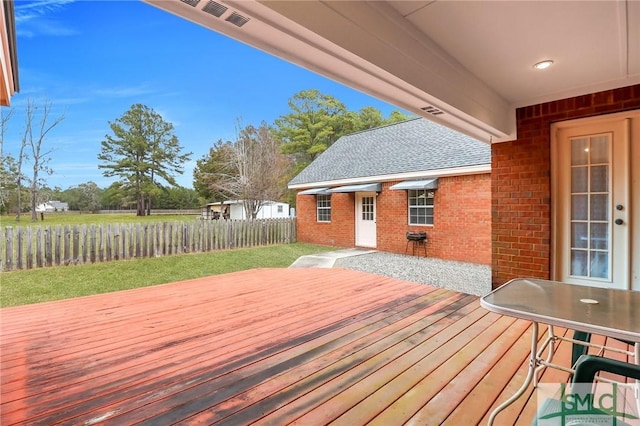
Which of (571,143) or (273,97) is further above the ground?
(273,97)

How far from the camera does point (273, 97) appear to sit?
19125 mm

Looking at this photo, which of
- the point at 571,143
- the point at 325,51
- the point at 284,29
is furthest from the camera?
the point at 571,143

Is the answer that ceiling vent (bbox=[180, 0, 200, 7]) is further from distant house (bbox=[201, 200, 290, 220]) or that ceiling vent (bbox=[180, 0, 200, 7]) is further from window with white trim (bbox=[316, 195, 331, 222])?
distant house (bbox=[201, 200, 290, 220])

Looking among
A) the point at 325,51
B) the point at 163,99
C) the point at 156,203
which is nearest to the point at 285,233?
the point at 156,203

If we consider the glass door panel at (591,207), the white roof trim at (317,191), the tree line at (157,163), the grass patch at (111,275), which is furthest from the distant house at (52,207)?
the glass door panel at (591,207)

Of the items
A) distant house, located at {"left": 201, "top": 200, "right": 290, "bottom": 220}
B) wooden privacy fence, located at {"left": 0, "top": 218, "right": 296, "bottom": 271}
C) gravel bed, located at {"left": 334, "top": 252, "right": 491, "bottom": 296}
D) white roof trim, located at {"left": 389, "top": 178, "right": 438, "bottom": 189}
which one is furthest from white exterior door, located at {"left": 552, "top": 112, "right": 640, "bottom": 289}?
distant house, located at {"left": 201, "top": 200, "right": 290, "bottom": 220}

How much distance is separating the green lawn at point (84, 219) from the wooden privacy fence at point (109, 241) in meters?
0.10

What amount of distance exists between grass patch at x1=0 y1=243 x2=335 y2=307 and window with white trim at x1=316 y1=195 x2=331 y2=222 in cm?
322

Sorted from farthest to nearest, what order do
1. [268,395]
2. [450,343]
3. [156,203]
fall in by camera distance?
[156,203], [450,343], [268,395]

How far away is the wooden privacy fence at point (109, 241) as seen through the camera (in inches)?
195

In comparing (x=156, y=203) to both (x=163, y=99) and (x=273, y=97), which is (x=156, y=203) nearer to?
(x=163, y=99)

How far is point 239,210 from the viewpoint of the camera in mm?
14117

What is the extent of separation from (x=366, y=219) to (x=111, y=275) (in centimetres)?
686

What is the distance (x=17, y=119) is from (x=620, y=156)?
811 centimetres
